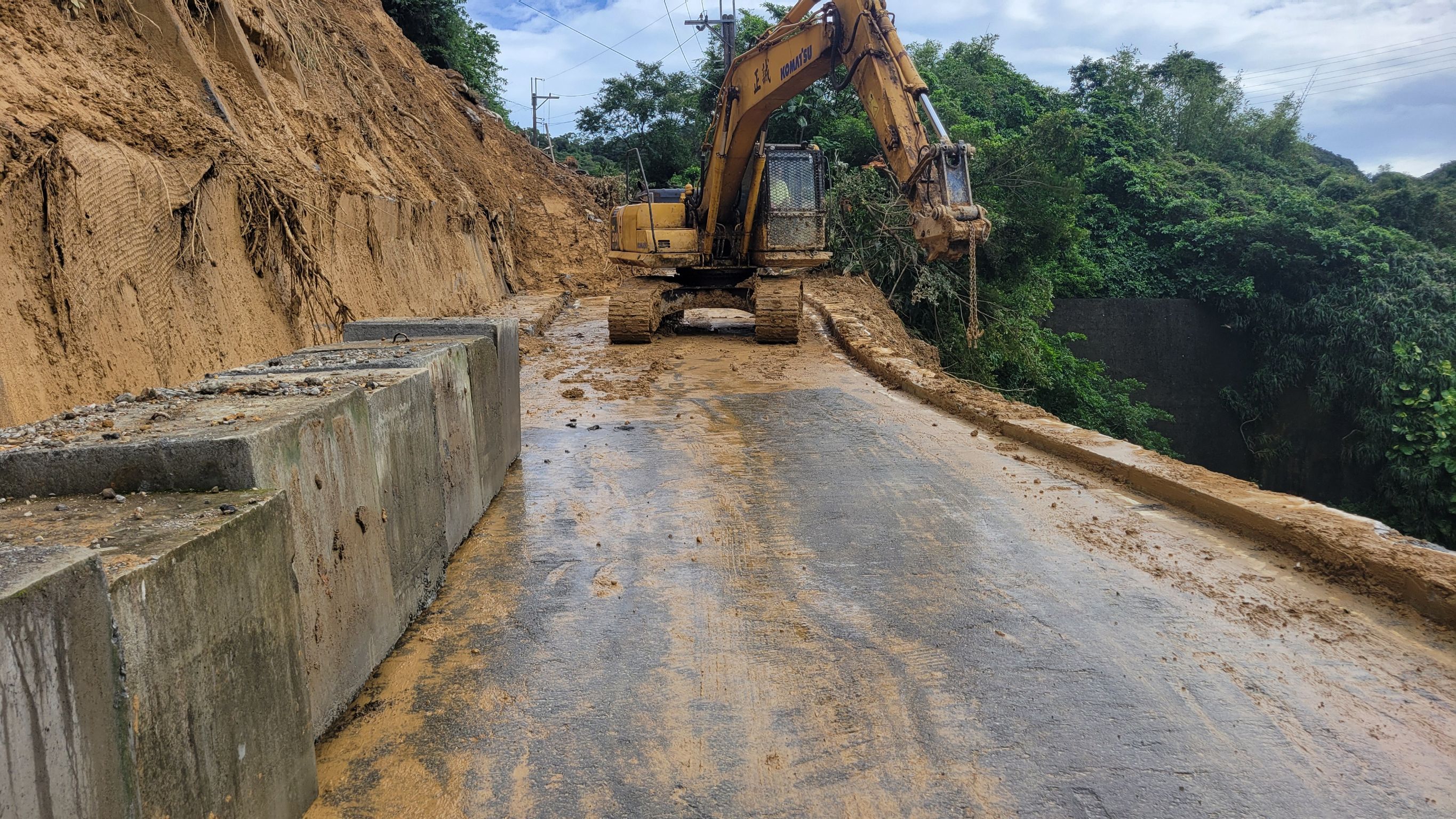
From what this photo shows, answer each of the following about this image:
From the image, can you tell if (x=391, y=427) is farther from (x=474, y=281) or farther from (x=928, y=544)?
(x=474, y=281)

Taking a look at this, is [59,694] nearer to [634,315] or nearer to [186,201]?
[186,201]

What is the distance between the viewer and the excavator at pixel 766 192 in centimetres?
966

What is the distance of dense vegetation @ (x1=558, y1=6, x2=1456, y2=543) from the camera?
729 inches

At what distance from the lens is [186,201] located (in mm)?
6957

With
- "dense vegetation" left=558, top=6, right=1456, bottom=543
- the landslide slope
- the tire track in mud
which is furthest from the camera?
"dense vegetation" left=558, top=6, right=1456, bottom=543

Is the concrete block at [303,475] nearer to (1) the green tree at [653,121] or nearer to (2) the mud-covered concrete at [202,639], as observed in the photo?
(2) the mud-covered concrete at [202,639]

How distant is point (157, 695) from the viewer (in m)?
2.09

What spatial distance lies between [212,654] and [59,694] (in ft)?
1.68

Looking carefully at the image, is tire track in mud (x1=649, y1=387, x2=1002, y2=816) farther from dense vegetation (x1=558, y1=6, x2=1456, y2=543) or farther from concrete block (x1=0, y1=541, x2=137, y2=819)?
dense vegetation (x1=558, y1=6, x2=1456, y2=543)

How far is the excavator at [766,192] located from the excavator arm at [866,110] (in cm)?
2

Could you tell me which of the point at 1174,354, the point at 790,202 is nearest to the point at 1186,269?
the point at 1174,354

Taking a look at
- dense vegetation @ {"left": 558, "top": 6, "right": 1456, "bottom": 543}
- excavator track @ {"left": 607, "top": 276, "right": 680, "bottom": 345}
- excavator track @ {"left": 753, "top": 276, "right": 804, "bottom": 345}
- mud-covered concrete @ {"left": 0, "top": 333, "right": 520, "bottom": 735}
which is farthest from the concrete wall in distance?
mud-covered concrete @ {"left": 0, "top": 333, "right": 520, "bottom": 735}

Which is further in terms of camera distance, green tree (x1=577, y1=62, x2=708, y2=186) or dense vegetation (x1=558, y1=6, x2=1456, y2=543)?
green tree (x1=577, y1=62, x2=708, y2=186)

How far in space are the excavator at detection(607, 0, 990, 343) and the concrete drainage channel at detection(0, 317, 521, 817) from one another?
647 cm
